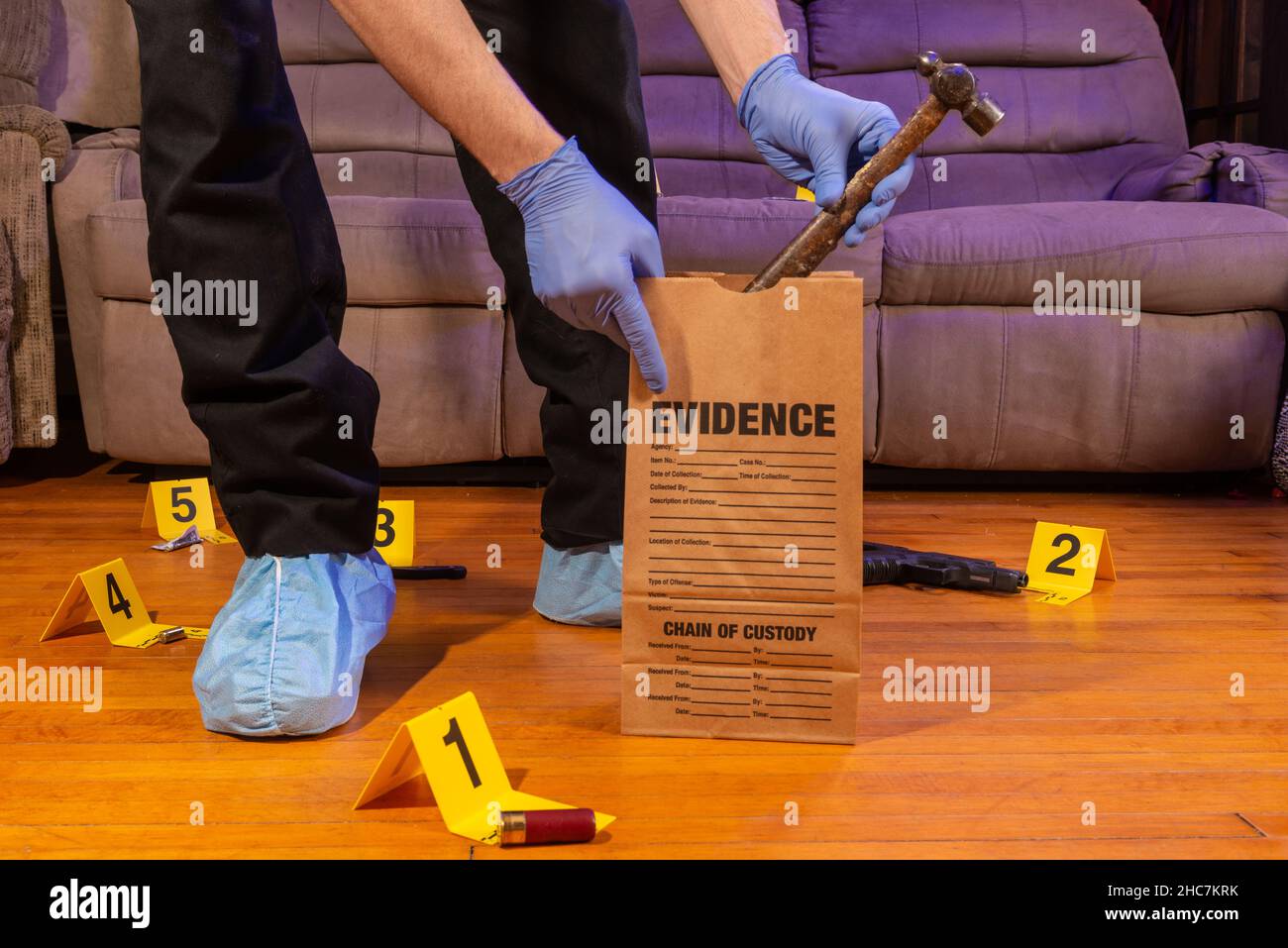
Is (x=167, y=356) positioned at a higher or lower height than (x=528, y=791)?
higher

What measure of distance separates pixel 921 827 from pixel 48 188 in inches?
78.4

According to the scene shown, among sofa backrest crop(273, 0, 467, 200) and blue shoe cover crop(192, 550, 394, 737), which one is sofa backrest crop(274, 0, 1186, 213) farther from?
blue shoe cover crop(192, 550, 394, 737)

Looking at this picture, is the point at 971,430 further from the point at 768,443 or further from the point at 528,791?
the point at 528,791

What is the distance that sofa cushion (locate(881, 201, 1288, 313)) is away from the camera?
1916 mm

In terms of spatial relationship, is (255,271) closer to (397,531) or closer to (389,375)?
(397,531)

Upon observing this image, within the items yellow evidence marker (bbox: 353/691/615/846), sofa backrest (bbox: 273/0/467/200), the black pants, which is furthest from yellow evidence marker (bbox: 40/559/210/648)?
sofa backrest (bbox: 273/0/467/200)

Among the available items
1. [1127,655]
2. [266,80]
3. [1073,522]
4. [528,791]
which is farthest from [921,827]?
[1073,522]

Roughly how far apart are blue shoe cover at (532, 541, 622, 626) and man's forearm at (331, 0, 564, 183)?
470 mm

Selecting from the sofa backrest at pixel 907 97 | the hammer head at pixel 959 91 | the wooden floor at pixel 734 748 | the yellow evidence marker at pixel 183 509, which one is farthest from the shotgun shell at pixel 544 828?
the sofa backrest at pixel 907 97

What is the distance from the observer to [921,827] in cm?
74

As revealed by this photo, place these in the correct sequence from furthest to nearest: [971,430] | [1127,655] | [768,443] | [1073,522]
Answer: [971,430], [1073,522], [1127,655], [768,443]

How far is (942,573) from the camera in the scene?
1.36m

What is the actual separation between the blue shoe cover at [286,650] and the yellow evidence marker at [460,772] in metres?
0.14

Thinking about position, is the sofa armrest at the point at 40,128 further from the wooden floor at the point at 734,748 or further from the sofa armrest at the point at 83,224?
the wooden floor at the point at 734,748
